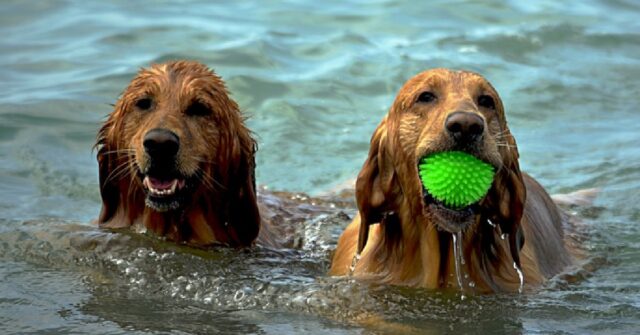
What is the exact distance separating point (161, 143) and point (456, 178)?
6.16ft

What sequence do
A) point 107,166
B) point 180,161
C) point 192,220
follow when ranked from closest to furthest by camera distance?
point 180,161 < point 192,220 < point 107,166

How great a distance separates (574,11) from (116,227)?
29.9ft

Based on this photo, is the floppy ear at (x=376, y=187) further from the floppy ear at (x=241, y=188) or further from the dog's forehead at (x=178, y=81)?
the dog's forehead at (x=178, y=81)

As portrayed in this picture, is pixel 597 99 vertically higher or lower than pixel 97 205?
higher

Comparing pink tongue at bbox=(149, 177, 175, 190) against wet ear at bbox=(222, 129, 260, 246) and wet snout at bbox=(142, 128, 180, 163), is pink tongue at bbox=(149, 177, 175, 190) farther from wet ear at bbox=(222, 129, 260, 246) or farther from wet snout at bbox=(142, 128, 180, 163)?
wet ear at bbox=(222, 129, 260, 246)

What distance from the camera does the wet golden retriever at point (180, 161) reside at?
26.9 feet

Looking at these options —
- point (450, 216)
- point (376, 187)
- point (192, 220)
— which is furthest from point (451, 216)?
point (192, 220)

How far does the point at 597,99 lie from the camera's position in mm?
13289

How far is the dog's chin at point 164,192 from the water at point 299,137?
365mm

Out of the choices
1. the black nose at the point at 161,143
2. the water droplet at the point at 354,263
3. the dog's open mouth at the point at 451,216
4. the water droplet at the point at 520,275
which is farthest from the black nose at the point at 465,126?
A: the black nose at the point at 161,143

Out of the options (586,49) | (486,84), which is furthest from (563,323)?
(586,49)

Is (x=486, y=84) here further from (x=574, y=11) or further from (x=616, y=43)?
(x=574, y=11)

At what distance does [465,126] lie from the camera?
7105mm

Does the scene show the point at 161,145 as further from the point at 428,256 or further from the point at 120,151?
the point at 428,256
